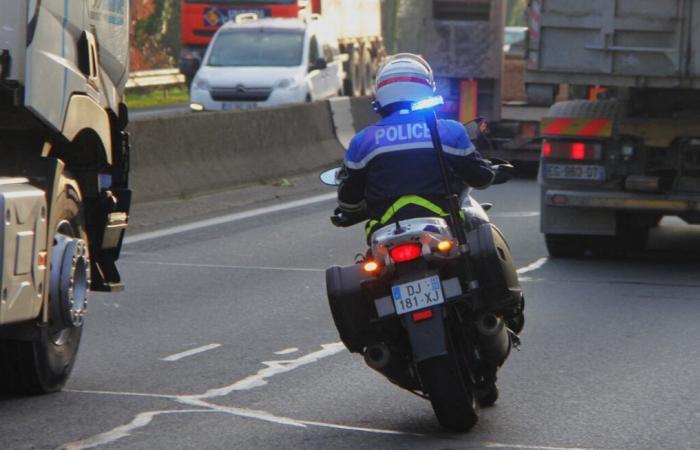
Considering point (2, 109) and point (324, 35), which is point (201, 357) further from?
point (324, 35)

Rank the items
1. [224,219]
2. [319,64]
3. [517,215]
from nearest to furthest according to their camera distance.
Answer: [224,219] < [517,215] < [319,64]

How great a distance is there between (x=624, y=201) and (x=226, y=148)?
7482 millimetres

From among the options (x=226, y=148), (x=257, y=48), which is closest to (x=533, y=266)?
(x=226, y=148)

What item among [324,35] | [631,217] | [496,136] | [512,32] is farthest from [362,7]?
[631,217]

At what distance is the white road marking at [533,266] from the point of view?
44.0 ft

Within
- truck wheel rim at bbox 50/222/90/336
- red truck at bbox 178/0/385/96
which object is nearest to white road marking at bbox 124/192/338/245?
truck wheel rim at bbox 50/222/90/336

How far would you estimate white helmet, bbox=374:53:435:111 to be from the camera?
25.3ft

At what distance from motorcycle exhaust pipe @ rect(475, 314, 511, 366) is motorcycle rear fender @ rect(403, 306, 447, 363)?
0.29 metres

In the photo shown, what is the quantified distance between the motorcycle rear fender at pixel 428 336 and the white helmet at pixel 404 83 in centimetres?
102

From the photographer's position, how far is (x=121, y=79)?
9.36 m

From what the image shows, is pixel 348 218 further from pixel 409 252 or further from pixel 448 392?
pixel 448 392

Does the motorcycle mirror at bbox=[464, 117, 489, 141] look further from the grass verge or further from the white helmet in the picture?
the grass verge

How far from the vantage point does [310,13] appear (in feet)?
128

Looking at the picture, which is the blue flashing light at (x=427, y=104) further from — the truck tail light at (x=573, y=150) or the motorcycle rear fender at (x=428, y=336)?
the truck tail light at (x=573, y=150)
